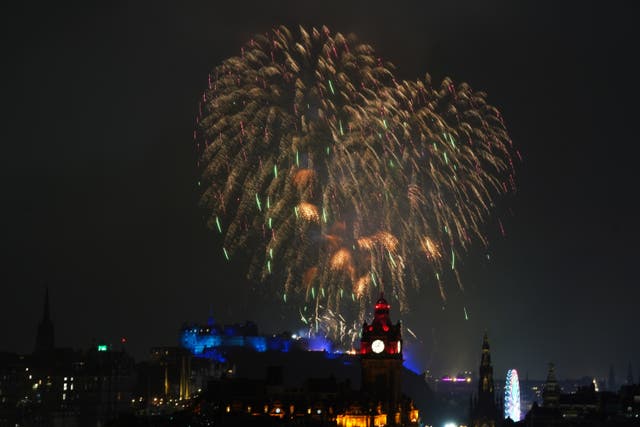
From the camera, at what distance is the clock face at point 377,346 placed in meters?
176

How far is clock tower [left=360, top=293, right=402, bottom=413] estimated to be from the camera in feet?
570

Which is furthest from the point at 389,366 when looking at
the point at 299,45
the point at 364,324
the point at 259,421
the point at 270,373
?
the point at 299,45

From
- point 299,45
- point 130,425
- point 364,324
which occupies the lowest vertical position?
point 130,425

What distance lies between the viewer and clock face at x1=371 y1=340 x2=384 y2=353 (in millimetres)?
176000

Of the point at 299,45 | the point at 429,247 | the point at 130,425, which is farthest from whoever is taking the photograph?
the point at 130,425

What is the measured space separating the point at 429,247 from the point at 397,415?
51.2m

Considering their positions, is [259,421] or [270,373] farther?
[270,373]

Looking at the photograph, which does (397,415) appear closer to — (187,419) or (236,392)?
(236,392)

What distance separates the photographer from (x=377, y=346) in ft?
578

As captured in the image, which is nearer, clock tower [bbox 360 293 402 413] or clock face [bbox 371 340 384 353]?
clock tower [bbox 360 293 402 413]

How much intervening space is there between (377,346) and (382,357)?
164cm

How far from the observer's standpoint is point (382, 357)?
175875 millimetres

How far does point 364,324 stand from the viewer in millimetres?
176750

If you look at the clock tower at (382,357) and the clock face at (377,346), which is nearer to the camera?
the clock tower at (382,357)
